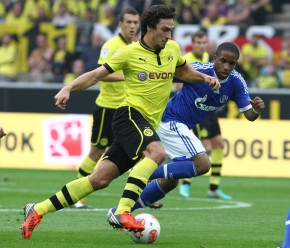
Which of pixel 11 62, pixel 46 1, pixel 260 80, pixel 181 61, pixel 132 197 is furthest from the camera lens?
pixel 46 1

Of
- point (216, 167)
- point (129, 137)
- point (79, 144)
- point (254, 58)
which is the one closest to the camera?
point (129, 137)

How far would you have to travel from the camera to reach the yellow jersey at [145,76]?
9.77m

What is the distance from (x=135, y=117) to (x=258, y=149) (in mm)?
10088

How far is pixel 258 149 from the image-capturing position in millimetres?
19500

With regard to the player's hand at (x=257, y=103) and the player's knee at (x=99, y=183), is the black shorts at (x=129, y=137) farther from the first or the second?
the player's hand at (x=257, y=103)

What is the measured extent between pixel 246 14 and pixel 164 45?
1653cm

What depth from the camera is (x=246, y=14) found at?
26062mm

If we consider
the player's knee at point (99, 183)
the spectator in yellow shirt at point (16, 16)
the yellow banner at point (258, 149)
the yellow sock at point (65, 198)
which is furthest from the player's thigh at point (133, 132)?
the spectator in yellow shirt at point (16, 16)

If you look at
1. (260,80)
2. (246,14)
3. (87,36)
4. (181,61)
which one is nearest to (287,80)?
(260,80)

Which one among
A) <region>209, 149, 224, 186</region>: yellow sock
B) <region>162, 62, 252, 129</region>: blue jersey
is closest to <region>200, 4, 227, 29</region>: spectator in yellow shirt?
<region>209, 149, 224, 186</region>: yellow sock

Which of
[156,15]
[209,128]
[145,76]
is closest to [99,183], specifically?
[145,76]

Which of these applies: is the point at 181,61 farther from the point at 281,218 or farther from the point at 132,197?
the point at 281,218

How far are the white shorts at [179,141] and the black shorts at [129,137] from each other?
1483 millimetres

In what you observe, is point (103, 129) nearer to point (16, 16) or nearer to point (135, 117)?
point (135, 117)
